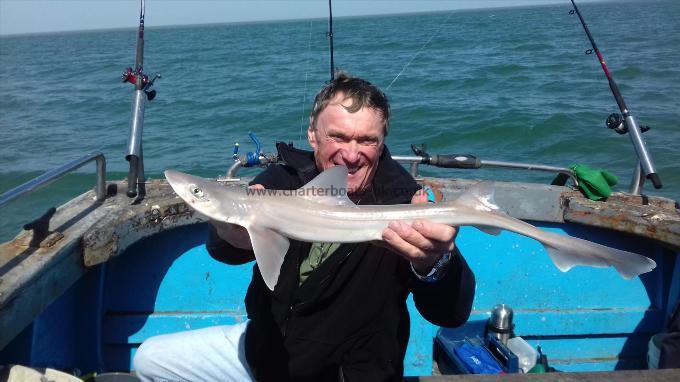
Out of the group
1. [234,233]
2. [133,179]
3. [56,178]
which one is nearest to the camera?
[234,233]

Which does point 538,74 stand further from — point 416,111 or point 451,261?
point 451,261

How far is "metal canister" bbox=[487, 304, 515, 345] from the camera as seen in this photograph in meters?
3.92

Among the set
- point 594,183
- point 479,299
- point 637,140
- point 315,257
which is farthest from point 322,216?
point 637,140

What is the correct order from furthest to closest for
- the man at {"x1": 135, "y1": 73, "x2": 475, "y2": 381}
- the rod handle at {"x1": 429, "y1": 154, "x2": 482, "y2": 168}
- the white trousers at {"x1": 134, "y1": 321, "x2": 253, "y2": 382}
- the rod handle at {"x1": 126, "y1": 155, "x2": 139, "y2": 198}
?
1. the rod handle at {"x1": 429, "y1": 154, "x2": 482, "y2": 168}
2. the rod handle at {"x1": 126, "y1": 155, "x2": 139, "y2": 198}
3. the white trousers at {"x1": 134, "y1": 321, "x2": 253, "y2": 382}
4. the man at {"x1": 135, "y1": 73, "x2": 475, "y2": 381}

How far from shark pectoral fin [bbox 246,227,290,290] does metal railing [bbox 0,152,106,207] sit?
1.28 m

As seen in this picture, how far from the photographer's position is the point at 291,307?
2289 mm

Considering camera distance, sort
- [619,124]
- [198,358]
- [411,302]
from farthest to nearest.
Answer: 1. [619,124]
2. [411,302]
3. [198,358]

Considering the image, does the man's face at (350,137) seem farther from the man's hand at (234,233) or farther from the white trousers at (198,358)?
the white trousers at (198,358)

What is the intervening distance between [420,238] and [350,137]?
61 centimetres

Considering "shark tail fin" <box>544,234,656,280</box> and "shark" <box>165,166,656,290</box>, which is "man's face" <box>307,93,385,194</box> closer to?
"shark" <box>165,166,656,290</box>

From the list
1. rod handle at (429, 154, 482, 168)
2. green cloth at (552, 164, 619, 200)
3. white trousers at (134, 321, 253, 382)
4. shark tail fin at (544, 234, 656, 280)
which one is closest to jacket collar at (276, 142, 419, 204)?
shark tail fin at (544, 234, 656, 280)

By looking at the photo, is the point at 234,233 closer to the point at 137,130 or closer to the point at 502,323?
the point at 137,130

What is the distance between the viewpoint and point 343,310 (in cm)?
229

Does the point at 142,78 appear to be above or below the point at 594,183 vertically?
above
